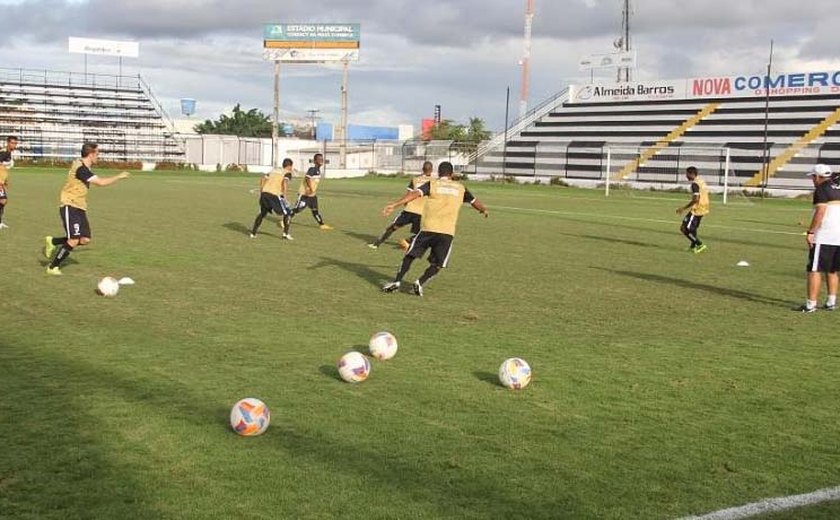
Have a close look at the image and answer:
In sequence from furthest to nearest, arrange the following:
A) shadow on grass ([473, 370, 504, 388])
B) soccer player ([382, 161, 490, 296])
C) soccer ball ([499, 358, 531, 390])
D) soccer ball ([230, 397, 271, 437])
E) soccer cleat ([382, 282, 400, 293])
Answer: soccer cleat ([382, 282, 400, 293]), soccer player ([382, 161, 490, 296]), shadow on grass ([473, 370, 504, 388]), soccer ball ([499, 358, 531, 390]), soccer ball ([230, 397, 271, 437])

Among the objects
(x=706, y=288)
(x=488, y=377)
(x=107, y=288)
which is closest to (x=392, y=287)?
(x=107, y=288)

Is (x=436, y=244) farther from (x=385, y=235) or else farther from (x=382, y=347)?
(x=385, y=235)

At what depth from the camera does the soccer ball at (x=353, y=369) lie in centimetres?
668

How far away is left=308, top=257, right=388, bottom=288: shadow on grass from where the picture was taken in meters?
12.8

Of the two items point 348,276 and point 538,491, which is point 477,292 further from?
point 538,491

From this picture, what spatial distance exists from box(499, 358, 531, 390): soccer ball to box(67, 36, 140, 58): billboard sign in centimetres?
7781

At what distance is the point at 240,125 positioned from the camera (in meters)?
105

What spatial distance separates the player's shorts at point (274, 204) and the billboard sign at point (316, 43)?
55083mm

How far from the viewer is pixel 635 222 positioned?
1043 inches

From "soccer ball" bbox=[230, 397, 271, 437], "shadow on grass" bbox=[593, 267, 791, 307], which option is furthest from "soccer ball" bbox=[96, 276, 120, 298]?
"shadow on grass" bbox=[593, 267, 791, 307]

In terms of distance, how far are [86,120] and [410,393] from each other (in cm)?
7056

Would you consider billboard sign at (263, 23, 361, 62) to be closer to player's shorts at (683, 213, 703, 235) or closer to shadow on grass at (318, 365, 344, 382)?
player's shorts at (683, 213, 703, 235)

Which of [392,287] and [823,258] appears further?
[392,287]

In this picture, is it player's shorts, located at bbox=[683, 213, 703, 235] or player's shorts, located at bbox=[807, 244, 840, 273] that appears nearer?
player's shorts, located at bbox=[807, 244, 840, 273]
